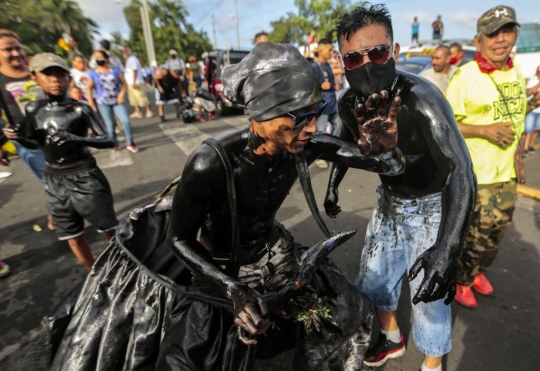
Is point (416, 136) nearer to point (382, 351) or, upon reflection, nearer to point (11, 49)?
point (382, 351)

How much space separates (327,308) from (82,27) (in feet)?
147

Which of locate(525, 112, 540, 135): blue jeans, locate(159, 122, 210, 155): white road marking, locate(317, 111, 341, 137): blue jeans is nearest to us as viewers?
locate(317, 111, 341, 137): blue jeans

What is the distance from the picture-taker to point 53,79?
2541 mm

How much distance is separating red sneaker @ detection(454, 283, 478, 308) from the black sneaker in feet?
2.59

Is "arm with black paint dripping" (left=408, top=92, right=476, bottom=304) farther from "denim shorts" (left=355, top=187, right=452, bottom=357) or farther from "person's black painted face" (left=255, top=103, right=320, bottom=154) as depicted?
"person's black painted face" (left=255, top=103, right=320, bottom=154)

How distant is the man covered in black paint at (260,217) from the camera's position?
125 centimetres

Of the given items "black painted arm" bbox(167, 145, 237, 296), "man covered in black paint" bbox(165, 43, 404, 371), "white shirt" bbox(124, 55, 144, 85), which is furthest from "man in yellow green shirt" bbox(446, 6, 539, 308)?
"white shirt" bbox(124, 55, 144, 85)

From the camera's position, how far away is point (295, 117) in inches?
48.9

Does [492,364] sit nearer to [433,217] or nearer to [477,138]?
[433,217]

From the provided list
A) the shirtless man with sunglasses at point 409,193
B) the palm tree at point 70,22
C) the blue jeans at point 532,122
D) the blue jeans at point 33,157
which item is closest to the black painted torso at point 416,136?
the shirtless man with sunglasses at point 409,193

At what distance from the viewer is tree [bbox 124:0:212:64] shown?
46.3 metres

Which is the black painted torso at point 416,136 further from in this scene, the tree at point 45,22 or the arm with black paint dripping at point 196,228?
the tree at point 45,22

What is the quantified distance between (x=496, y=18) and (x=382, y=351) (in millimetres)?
2305

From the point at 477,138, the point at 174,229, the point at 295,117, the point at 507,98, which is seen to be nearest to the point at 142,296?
the point at 174,229
